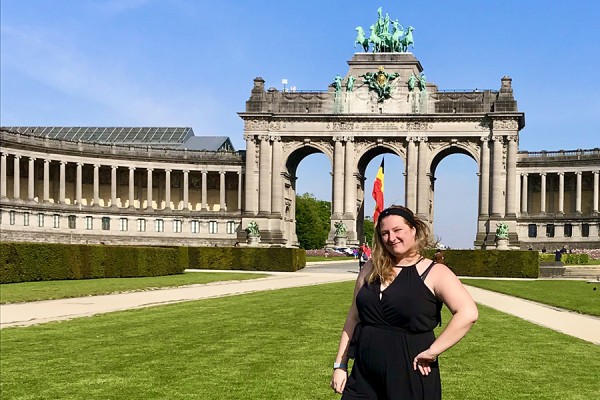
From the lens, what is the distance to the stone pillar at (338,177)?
349 ft

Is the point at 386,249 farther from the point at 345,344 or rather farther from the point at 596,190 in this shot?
the point at 596,190

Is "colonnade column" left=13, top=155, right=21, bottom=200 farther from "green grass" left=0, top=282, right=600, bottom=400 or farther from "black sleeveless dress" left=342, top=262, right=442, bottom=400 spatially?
"black sleeveless dress" left=342, top=262, right=442, bottom=400

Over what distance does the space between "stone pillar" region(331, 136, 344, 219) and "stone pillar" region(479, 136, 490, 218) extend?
60.2 feet

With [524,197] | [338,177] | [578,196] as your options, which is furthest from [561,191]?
[338,177]

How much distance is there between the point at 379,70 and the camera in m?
106

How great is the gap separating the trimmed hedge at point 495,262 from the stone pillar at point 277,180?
48884mm

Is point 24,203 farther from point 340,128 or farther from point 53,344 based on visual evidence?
point 53,344

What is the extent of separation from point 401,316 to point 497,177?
325 ft

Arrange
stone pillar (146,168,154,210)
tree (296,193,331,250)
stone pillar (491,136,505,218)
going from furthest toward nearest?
1. tree (296,193,331,250)
2. stone pillar (146,168,154,210)
3. stone pillar (491,136,505,218)

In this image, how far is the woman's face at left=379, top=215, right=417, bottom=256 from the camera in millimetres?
7074

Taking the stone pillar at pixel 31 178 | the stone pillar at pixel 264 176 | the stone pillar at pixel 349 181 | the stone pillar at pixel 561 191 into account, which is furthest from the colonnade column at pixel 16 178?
the stone pillar at pixel 561 191

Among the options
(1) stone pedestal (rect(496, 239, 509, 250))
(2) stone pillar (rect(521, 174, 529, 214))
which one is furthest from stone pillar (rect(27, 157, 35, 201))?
(2) stone pillar (rect(521, 174, 529, 214))

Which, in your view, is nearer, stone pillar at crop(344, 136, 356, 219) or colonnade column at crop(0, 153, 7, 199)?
colonnade column at crop(0, 153, 7, 199)

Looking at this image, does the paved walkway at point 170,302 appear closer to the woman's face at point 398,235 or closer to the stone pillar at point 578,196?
the woman's face at point 398,235
